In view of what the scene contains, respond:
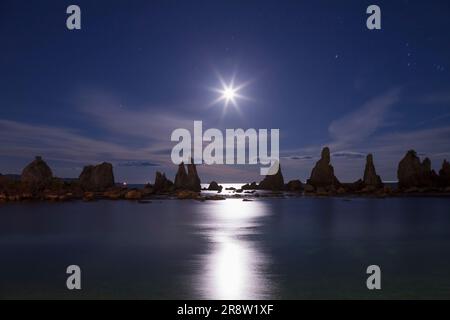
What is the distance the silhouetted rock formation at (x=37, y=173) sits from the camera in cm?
14962

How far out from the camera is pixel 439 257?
39969 millimetres

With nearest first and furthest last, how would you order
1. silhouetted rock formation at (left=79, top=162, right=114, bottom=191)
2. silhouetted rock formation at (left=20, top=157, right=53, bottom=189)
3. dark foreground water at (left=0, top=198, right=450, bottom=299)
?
dark foreground water at (left=0, top=198, right=450, bottom=299) → silhouetted rock formation at (left=20, top=157, right=53, bottom=189) → silhouetted rock formation at (left=79, top=162, right=114, bottom=191)

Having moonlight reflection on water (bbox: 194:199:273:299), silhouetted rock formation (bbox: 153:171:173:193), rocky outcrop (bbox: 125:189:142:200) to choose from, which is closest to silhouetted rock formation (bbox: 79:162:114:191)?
silhouetted rock formation (bbox: 153:171:173:193)

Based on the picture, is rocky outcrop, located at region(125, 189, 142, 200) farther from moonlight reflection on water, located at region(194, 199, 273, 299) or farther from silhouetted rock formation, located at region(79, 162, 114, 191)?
moonlight reflection on water, located at region(194, 199, 273, 299)

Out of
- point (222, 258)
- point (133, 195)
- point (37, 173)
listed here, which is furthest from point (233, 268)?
point (37, 173)

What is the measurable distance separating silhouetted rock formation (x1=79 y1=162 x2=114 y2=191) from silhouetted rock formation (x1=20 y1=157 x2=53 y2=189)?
27.3 m

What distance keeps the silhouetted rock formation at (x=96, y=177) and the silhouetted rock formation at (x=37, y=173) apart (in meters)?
27.3

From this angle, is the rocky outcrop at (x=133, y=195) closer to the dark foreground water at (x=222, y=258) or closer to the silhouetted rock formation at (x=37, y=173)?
the silhouetted rock formation at (x=37, y=173)

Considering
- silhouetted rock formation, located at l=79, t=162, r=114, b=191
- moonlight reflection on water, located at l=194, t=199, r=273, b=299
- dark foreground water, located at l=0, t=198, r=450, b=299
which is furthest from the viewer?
silhouetted rock formation, located at l=79, t=162, r=114, b=191

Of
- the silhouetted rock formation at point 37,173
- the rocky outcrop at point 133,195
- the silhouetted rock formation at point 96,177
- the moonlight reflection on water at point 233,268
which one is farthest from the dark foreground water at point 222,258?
the silhouetted rock formation at point 96,177

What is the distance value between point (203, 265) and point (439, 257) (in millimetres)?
23828

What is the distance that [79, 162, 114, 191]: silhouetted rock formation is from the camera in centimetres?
18175
